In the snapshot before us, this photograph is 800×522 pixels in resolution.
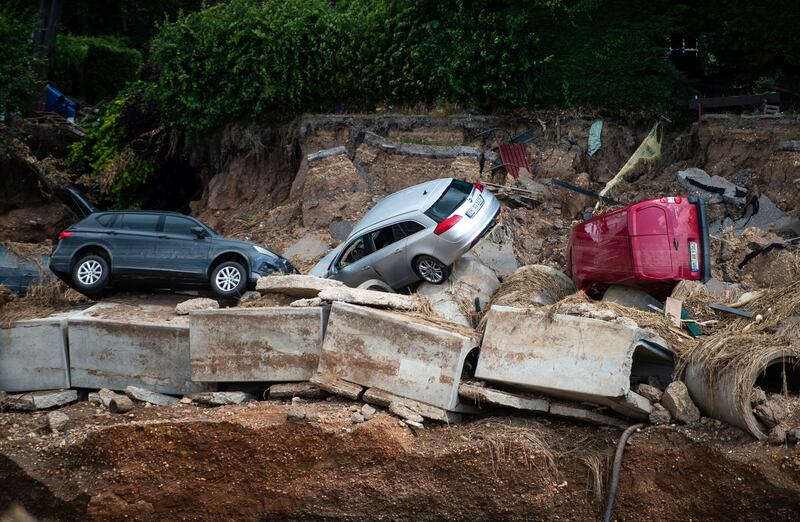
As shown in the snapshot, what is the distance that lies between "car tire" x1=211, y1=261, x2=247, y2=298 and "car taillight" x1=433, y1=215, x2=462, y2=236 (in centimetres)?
326

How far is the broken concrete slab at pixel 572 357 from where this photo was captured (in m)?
13.3

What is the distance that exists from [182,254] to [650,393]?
25.9 ft

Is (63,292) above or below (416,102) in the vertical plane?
below

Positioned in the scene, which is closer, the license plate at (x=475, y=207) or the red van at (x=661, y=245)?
the red van at (x=661, y=245)

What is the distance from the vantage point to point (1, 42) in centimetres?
2475

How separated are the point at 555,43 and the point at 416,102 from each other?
3365 millimetres

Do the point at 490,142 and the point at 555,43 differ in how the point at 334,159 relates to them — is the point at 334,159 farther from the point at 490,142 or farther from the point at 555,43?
the point at 555,43

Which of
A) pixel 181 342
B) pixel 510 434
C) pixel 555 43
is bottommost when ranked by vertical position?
pixel 510 434

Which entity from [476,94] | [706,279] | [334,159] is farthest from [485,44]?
[706,279]

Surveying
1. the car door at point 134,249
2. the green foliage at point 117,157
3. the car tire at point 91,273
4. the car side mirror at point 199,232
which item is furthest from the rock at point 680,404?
the green foliage at point 117,157

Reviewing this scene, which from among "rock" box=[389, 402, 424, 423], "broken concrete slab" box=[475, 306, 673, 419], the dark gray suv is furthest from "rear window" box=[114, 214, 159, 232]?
"broken concrete slab" box=[475, 306, 673, 419]

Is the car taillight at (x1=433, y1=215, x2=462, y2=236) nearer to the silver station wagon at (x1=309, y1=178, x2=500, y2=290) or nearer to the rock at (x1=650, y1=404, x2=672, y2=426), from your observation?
the silver station wagon at (x1=309, y1=178, x2=500, y2=290)

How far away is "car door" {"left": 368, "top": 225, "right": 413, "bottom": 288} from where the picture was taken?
56.1 feet

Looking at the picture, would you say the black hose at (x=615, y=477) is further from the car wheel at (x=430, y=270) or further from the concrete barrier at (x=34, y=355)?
the concrete barrier at (x=34, y=355)
